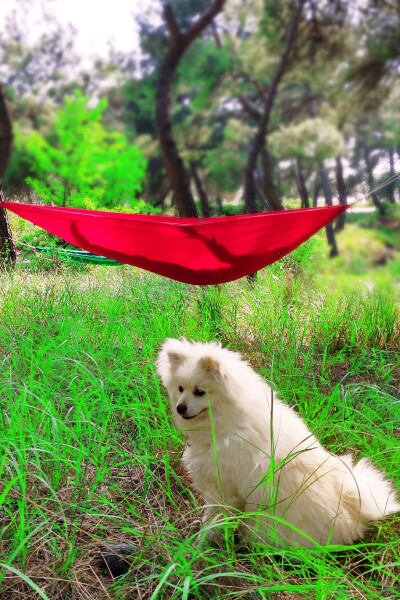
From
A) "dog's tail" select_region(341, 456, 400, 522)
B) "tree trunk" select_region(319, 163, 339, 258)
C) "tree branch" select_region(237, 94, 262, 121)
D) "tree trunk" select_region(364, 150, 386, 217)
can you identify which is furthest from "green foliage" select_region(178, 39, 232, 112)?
"dog's tail" select_region(341, 456, 400, 522)

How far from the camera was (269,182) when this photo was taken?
2.07 metres

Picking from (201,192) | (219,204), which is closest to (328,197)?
(219,204)

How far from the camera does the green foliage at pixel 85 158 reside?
70.6 inches

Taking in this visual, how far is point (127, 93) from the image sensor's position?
1.84 meters

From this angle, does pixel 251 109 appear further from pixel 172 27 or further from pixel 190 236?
pixel 190 236

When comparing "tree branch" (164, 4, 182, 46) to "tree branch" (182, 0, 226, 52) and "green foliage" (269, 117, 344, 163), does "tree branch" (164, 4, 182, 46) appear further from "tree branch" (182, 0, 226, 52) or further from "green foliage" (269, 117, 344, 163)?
"green foliage" (269, 117, 344, 163)

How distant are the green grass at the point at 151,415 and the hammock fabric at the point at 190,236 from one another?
48cm

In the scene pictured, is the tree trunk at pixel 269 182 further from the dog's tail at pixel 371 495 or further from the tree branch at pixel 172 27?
the dog's tail at pixel 371 495

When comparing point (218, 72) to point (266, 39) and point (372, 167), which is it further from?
point (372, 167)

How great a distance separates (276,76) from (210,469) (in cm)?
158

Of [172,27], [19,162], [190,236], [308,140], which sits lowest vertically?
[190,236]

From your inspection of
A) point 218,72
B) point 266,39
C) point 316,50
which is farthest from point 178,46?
point 316,50

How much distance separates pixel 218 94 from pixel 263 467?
1.48 metres

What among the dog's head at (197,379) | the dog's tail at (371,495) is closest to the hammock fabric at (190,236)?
the dog's head at (197,379)
